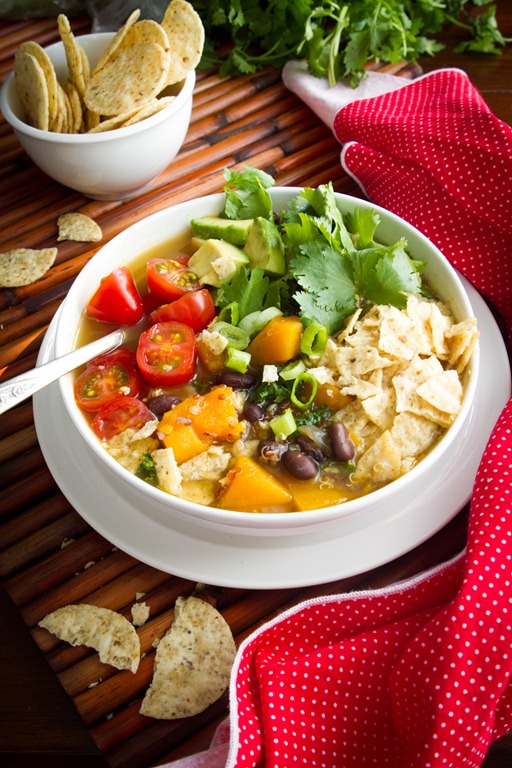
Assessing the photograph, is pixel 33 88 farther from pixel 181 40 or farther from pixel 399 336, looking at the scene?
pixel 399 336

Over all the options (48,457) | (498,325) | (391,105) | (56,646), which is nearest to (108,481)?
(48,457)

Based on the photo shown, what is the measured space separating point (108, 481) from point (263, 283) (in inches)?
35.5

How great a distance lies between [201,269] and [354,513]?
3.74ft

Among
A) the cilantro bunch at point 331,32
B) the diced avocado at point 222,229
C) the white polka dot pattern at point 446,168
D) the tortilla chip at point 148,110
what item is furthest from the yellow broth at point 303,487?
the cilantro bunch at point 331,32

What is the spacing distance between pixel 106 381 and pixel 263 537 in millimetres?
798

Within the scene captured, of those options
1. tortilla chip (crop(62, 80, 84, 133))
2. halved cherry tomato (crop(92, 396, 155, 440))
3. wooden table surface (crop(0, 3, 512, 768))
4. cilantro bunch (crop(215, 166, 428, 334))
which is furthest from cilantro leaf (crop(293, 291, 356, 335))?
tortilla chip (crop(62, 80, 84, 133))

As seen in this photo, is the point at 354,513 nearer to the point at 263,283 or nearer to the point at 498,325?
the point at 263,283

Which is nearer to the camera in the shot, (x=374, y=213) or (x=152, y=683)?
(x=152, y=683)

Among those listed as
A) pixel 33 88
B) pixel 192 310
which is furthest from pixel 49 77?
→ pixel 192 310

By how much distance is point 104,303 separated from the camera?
2.99 m

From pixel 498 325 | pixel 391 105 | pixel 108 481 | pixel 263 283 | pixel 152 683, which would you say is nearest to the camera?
pixel 152 683

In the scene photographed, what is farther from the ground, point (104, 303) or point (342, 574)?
point (104, 303)

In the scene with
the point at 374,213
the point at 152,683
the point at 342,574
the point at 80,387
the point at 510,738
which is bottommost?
the point at 510,738

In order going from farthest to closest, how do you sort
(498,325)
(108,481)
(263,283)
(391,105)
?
(391,105), (498,325), (263,283), (108,481)
